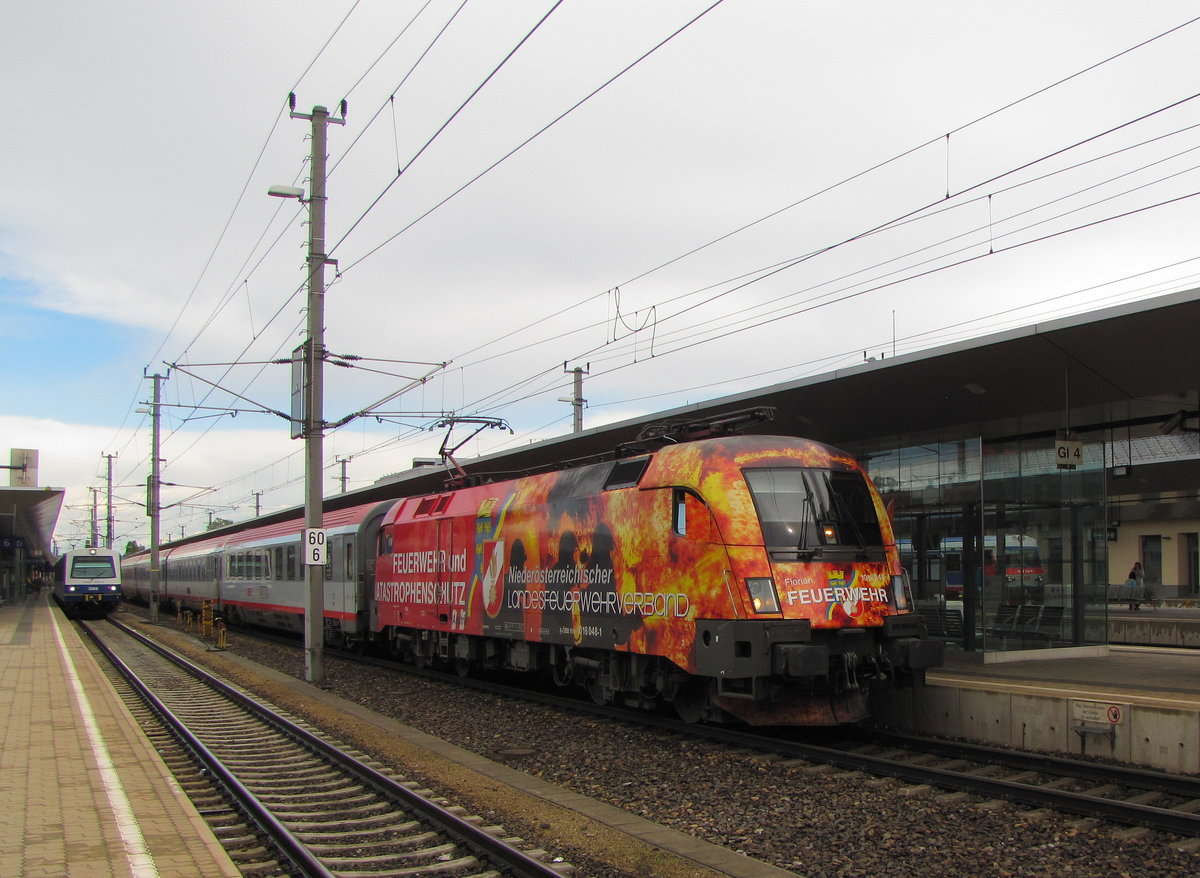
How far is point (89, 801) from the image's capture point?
804cm

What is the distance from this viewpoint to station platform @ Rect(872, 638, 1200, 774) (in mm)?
9047

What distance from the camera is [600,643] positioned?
12.3 metres

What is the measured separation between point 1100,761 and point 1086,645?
6.32 meters

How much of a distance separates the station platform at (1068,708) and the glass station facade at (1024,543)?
89 centimetres

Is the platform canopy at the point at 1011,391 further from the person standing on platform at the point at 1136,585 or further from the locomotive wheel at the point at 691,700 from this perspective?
the person standing on platform at the point at 1136,585

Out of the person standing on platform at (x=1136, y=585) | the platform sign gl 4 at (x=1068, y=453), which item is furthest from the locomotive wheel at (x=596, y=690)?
the person standing on platform at (x=1136, y=585)

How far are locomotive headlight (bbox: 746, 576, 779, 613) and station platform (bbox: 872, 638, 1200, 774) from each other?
106 inches

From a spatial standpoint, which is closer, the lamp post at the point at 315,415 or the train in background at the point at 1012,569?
the train in background at the point at 1012,569

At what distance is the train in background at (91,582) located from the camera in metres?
39.6

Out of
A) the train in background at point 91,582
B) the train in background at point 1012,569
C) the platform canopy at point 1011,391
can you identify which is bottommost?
the train in background at point 91,582

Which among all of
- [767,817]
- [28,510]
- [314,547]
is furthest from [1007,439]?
[28,510]

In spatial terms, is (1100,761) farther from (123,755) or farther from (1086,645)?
(123,755)

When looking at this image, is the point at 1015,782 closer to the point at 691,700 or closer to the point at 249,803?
the point at 691,700

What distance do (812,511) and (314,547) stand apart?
9.86 m
